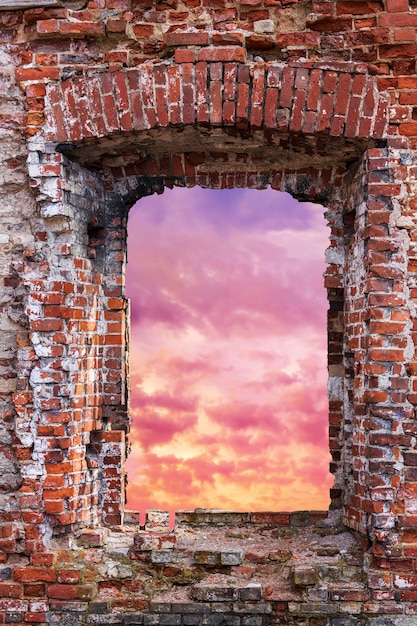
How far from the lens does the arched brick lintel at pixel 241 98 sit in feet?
14.7

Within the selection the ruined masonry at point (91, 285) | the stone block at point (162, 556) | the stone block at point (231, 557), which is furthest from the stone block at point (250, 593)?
the stone block at point (162, 556)

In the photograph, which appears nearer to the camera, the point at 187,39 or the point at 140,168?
the point at 187,39

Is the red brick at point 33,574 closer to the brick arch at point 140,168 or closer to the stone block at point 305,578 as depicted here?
the brick arch at point 140,168

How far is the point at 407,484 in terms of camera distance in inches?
174

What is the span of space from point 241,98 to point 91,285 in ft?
5.08

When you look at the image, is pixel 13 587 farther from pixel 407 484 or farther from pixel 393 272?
pixel 393 272

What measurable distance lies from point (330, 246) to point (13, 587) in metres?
2.97

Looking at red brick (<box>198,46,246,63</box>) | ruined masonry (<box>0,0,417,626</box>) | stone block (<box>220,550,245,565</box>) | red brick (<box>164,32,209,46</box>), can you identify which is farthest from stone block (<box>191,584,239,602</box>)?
red brick (<box>164,32,209,46</box>)

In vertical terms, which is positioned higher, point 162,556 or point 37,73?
point 37,73

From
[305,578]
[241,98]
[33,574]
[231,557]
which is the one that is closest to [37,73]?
[241,98]

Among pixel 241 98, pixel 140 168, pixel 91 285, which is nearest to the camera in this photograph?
pixel 241 98

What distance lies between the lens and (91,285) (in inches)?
196

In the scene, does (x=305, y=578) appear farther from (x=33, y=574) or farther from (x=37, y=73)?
(x=37, y=73)

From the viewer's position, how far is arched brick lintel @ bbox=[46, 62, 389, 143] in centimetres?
447
